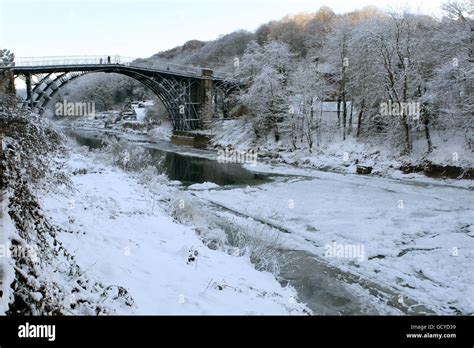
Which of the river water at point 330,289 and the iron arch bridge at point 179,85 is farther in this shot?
the iron arch bridge at point 179,85

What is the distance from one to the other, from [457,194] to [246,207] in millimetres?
11455

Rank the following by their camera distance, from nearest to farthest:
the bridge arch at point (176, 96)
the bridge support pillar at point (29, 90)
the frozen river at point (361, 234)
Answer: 1. the frozen river at point (361, 234)
2. the bridge support pillar at point (29, 90)
3. the bridge arch at point (176, 96)

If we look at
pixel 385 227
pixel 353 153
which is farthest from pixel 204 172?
pixel 385 227

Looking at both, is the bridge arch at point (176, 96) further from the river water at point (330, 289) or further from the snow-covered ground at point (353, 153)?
the river water at point (330, 289)

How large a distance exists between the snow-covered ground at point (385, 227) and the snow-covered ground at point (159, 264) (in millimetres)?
3595

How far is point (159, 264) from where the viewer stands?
23.4ft

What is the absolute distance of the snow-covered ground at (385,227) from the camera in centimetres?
971

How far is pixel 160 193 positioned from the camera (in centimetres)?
1656

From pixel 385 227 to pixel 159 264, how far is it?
1018 cm

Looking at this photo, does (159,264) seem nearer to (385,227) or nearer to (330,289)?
(330,289)

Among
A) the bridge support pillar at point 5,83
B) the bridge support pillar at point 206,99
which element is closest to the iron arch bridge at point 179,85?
the bridge support pillar at point 206,99

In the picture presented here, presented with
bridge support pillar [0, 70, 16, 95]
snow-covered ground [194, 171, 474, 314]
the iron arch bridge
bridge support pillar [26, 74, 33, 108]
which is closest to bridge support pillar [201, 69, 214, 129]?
the iron arch bridge

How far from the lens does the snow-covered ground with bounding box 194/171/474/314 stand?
9711 mm
